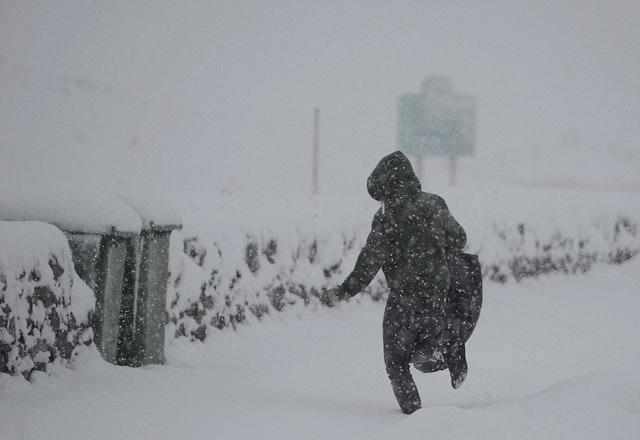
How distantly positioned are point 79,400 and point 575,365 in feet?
15.3

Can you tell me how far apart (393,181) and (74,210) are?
2.39m

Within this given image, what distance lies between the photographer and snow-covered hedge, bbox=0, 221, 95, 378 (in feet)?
13.8

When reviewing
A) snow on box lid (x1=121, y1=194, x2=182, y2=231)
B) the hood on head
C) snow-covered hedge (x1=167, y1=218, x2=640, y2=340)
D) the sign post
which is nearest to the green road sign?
the sign post

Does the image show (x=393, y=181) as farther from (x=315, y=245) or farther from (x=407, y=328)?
(x=315, y=245)

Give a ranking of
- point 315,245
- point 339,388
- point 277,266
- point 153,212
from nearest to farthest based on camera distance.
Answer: point 153,212, point 339,388, point 277,266, point 315,245

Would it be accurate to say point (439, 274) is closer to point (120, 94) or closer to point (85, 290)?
point (85, 290)

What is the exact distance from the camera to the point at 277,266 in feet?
24.9

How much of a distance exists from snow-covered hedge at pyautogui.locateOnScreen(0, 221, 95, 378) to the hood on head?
2.20 meters

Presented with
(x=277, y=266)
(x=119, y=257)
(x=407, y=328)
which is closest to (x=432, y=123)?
(x=277, y=266)

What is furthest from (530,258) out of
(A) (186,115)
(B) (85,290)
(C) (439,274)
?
(A) (186,115)

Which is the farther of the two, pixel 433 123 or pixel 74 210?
pixel 433 123

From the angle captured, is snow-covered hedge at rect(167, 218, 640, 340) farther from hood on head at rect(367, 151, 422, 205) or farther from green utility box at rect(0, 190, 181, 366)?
hood on head at rect(367, 151, 422, 205)

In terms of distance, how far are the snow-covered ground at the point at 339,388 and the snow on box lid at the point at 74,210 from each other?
0.97 m

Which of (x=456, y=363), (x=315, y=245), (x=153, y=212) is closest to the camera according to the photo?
(x=456, y=363)
